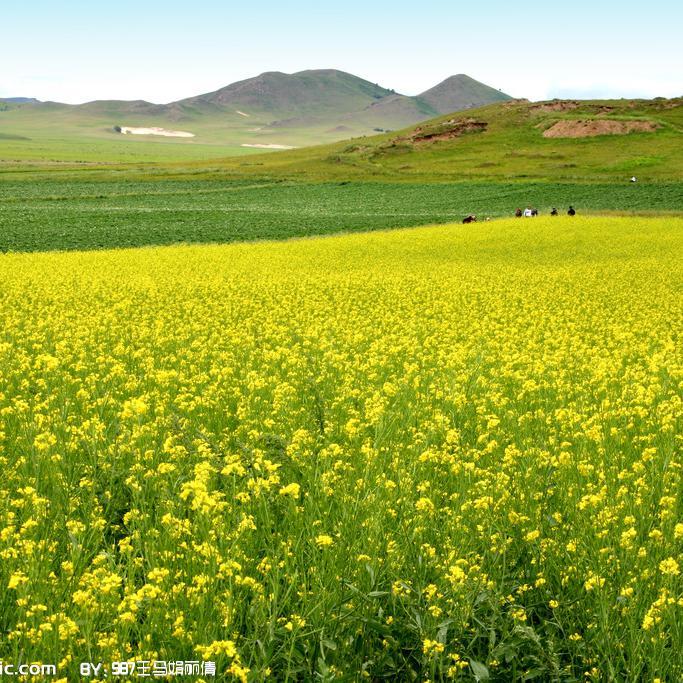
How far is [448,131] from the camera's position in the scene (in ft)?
399

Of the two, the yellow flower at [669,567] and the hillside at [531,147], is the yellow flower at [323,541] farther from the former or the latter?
the hillside at [531,147]

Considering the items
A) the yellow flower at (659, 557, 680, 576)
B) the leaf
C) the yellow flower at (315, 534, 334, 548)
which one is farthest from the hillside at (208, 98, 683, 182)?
the leaf

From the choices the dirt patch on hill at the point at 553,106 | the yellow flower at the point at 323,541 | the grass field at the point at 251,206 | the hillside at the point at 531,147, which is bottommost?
the yellow flower at the point at 323,541

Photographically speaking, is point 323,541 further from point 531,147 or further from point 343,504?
point 531,147

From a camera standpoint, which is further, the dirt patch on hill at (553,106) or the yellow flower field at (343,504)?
the dirt patch on hill at (553,106)

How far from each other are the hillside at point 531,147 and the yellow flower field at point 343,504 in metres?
72.9

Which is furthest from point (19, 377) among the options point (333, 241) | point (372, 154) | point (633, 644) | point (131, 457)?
point (372, 154)

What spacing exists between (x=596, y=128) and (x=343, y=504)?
116 meters

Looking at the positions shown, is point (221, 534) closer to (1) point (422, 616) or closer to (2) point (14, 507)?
(1) point (422, 616)

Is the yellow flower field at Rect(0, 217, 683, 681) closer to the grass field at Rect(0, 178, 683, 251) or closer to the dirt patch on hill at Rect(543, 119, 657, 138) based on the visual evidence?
the grass field at Rect(0, 178, 683, 251)

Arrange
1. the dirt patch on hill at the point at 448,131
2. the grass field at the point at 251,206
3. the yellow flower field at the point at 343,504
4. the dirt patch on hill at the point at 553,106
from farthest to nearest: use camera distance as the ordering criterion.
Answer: the dirt patch on hill at the point at 553,106 → the dirt patch on hill at the point at 448,131 → the grass field at the point at 251,206 → the yellow flower field at the point at 343,504

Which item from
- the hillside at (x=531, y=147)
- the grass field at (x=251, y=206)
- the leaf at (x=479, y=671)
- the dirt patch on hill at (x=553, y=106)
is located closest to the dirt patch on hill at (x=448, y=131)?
the hillside at (x=531, y=147)

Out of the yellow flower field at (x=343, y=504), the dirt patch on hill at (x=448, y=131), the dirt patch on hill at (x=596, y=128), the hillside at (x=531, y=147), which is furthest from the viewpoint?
the dirt patch on hill at (x=448, y=131)

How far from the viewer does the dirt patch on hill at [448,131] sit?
11931 centimetres
